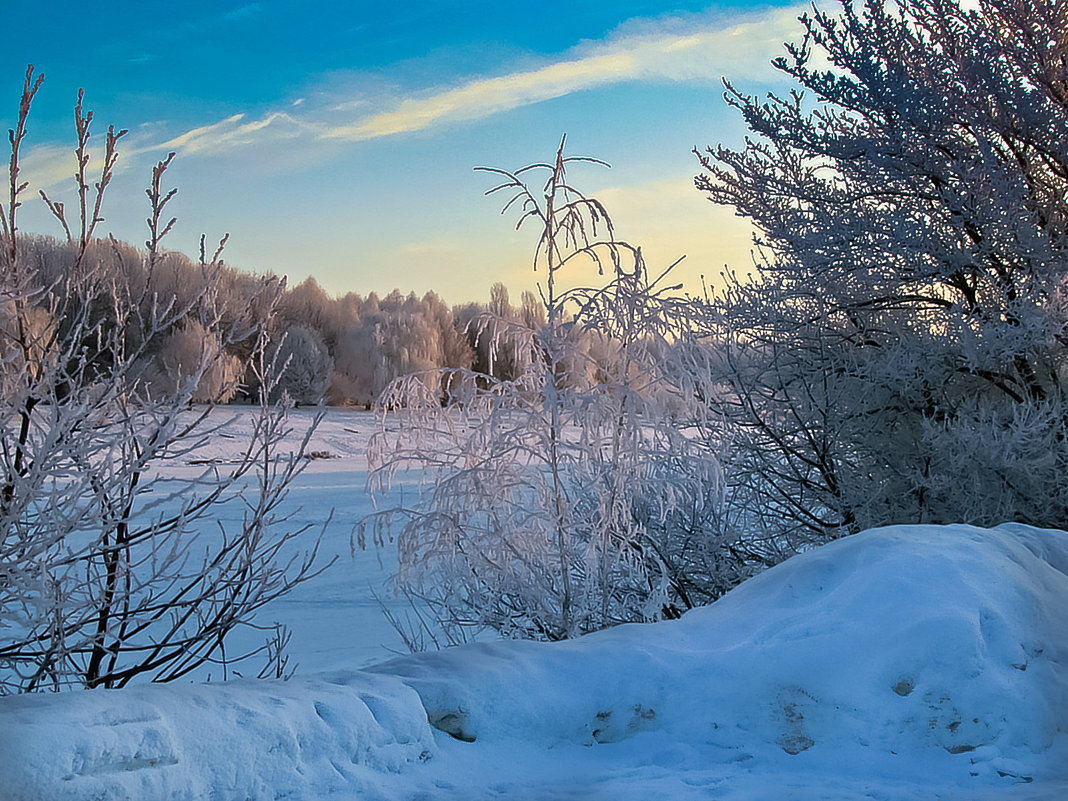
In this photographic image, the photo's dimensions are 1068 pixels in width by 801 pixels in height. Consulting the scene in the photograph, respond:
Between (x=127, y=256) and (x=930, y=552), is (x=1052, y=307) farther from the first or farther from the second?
(x=127, y=256)

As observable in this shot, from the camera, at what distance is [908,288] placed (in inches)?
331

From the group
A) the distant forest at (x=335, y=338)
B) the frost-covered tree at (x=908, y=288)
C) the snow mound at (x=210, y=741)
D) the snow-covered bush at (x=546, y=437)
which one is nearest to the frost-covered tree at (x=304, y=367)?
the distant forest at (x=335, y=338)

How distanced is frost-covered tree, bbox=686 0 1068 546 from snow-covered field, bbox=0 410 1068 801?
13.3 ft

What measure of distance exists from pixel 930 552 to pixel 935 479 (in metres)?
4.60

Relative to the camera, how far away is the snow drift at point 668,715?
87.8 inches

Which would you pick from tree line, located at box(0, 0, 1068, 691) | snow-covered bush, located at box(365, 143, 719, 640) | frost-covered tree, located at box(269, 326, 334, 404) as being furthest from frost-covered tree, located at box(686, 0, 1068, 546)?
frost-covered tree, located at box(269, 326, 334, 404)

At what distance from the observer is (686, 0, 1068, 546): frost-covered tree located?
7125 millimetres

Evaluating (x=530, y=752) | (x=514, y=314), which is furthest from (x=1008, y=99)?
(x=530, y=752)

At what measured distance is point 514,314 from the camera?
17.9ft

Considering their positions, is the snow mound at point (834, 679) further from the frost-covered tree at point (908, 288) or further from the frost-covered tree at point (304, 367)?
the frost-covered tree at point (304, 367)

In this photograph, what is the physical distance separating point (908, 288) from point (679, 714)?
6.70 meters

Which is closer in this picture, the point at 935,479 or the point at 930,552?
the point at 930,552

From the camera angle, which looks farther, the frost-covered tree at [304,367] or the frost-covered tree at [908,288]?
the frost-covered tree at [304,367]

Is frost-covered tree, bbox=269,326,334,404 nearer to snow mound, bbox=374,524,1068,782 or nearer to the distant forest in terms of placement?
the distant forest
